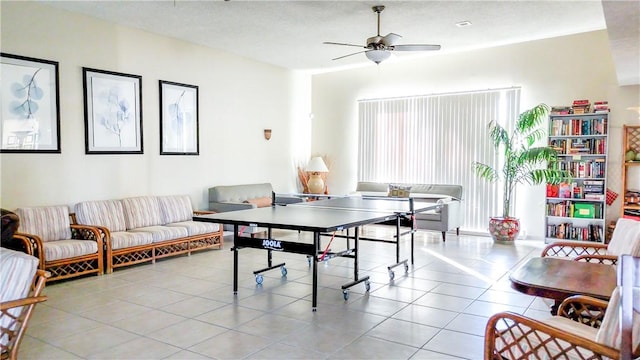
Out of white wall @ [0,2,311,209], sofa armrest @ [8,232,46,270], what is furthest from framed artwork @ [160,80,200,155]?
sofa armrest @ [8,232,46,270]

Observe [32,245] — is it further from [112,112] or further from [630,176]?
[630,176]

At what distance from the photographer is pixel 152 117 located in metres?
6.52

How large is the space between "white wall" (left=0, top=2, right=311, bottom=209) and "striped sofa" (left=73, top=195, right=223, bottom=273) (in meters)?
0.28

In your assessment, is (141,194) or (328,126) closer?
(141,194)

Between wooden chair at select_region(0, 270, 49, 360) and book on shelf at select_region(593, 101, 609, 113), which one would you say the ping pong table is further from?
book on shelf at select_region(593, 101, 609, 113)

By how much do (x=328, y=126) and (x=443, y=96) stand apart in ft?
8.16

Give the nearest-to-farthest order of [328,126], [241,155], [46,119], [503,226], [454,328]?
[454,328] → [46,119] → [503,226] → [241,155] → [328,126]

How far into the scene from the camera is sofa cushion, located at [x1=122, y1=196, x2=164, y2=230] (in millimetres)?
5919

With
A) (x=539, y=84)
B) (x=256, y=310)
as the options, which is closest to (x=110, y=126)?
(x=256, y=310)

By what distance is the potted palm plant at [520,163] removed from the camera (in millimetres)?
6758

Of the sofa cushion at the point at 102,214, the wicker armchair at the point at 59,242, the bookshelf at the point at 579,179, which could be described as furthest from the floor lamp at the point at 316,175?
the wicker armchair at the point at 59,242

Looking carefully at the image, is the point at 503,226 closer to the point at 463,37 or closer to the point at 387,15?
the point at 463,37

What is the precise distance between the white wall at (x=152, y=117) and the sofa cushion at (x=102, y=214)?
0.24 meters

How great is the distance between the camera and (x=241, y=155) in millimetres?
8094
